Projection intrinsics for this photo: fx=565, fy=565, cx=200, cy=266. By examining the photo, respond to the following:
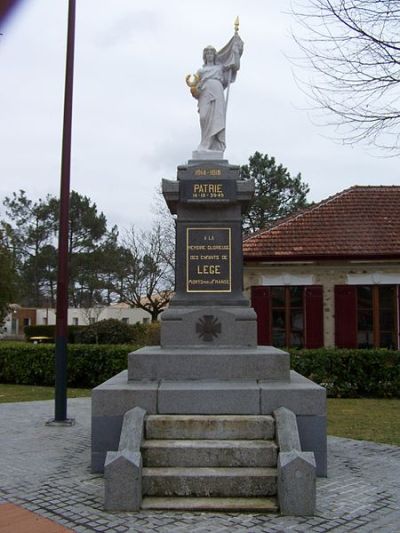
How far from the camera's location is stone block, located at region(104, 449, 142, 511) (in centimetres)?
509

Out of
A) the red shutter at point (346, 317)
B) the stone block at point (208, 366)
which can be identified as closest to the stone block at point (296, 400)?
the stone block at point (208, 366)

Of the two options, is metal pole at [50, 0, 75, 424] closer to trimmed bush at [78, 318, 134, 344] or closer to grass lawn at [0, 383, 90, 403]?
grass lawn at [0, 383, 90, 403]

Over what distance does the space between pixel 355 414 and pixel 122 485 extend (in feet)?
22.5

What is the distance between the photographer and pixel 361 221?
19.2m

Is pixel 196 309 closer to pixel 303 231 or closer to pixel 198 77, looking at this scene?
pixel 198 77

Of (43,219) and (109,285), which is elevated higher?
(43,219)

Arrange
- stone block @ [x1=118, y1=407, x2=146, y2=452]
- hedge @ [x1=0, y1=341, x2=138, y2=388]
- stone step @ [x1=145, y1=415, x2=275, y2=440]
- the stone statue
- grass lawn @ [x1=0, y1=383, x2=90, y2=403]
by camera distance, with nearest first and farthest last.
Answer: stone block @ [x1=118, y1=407, x2=146, y2=452]
stone step @ [x1=145, y1=415, x2=275, y2=440]
the stone statue
grass lawn @ [x1=0, y1=383, x2=90, y2=403]
hedge @ [x1=0, y1=341, x2=138, y2=388]

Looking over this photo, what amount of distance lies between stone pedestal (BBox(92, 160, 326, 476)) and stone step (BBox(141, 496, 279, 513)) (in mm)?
1085

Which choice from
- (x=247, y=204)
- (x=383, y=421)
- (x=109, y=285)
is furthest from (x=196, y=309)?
(x=109, y=285)

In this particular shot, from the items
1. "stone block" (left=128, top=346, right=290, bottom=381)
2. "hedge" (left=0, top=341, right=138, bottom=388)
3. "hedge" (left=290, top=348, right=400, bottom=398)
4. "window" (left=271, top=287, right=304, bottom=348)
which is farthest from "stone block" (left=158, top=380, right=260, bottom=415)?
"window" (left=271, top=287, right=304, bottom=348)

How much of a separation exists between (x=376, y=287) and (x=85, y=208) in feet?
116

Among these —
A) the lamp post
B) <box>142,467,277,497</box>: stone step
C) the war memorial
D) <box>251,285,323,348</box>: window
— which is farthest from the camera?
<box>251,285,323,348</box>: window

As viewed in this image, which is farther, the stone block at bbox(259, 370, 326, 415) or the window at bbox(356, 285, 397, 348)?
the window at bbox(356, 285, 397, 348)

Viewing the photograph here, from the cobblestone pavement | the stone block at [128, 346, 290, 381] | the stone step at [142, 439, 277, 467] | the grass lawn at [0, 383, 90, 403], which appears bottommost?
the grass lawn at [0, 383, 90, 403]
